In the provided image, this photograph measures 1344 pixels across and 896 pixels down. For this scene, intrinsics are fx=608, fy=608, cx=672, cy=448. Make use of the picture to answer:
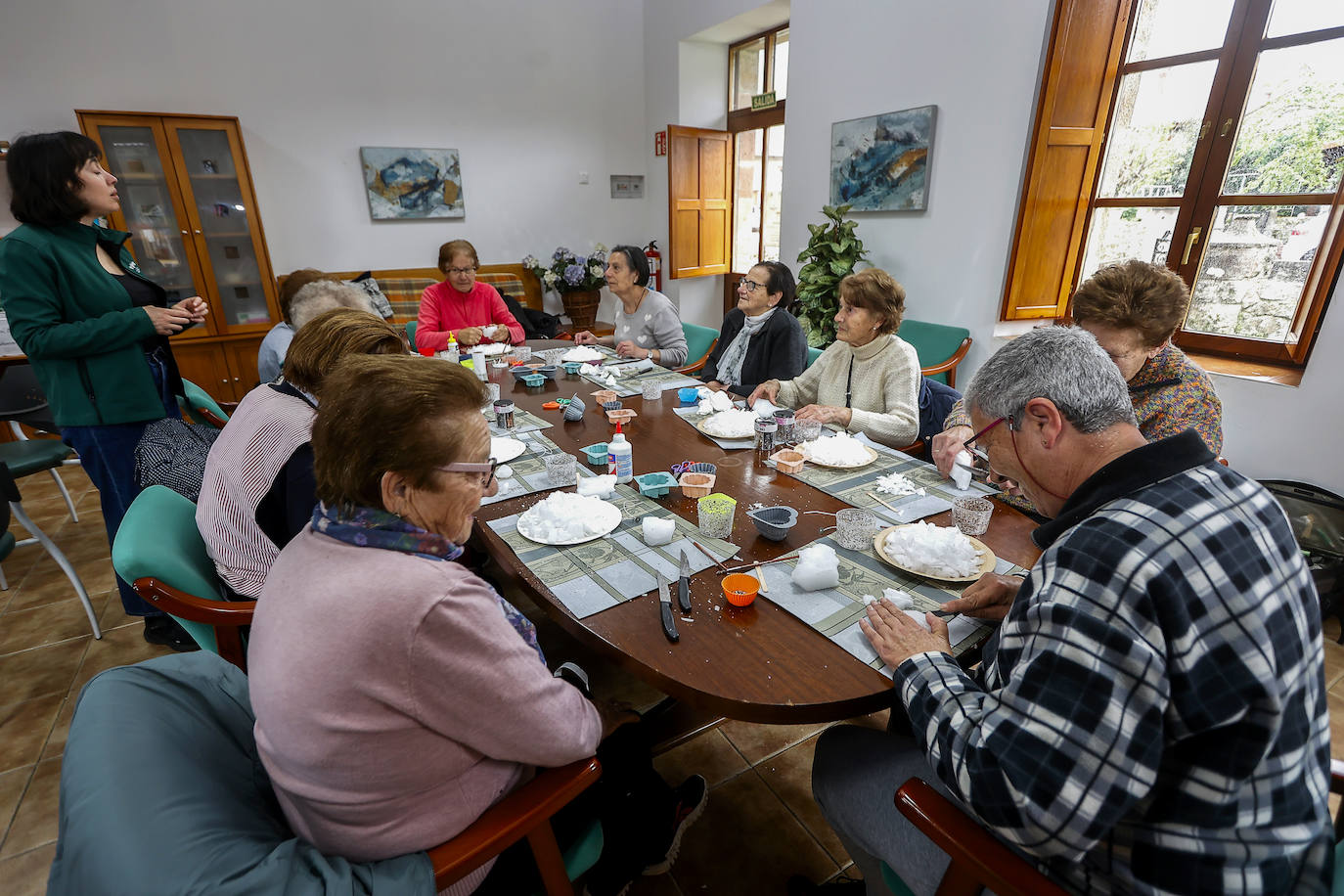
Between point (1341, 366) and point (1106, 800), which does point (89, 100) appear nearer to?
point (1106, 800)

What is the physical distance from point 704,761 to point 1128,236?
139 inches

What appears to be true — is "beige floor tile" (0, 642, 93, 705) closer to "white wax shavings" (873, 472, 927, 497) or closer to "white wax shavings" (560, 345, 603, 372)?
"white wax shavings" (560, 345, 603, 372)

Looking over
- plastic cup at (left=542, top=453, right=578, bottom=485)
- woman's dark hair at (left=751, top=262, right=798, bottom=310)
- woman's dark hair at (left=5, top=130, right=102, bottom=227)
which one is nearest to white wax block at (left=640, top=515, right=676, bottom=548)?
plastic cup at (left=542, top=453, right=578, bottom=485)

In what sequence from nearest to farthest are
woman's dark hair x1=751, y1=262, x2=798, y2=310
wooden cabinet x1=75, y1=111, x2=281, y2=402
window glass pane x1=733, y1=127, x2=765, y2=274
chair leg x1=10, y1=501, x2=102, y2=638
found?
chair leg x1=10, y1=501, x2=102, y2=638 → woman's dark hair x1=751, y1=262, x2=798, y2=310 → wooden cabinet x1=75, y1=111, x2=281, y2=402 → window glass pane x1=733, y1=127, x2=765, y2=274

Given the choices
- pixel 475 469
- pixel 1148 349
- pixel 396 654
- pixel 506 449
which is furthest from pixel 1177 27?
pixel 396 654

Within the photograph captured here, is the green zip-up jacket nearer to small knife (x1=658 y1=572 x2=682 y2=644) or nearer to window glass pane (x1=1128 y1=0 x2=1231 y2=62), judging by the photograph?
small knife (x1=658 y1=572 x2=682 y2=644)

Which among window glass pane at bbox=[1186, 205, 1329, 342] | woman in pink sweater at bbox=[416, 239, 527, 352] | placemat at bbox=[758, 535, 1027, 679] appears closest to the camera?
placemat at bbox=[758, 535, 1027, 679]

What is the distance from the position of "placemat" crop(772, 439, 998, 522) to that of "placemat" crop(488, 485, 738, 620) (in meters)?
0.41

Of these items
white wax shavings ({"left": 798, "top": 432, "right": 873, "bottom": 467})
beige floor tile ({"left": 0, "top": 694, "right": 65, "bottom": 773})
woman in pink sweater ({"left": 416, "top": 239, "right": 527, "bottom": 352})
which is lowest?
beige floor tile ({"left": 0, "top": 694, "right": 65, "bottom": 773})

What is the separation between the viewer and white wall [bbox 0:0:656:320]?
4293mm

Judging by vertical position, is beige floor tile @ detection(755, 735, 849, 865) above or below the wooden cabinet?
below

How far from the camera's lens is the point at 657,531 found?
4.36 ft

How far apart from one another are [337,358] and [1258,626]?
166 centimetres

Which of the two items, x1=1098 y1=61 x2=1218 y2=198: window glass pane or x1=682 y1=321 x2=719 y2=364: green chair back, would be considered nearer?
x1=1098 y1=61 x2=1218 y2=198: window glass pane
